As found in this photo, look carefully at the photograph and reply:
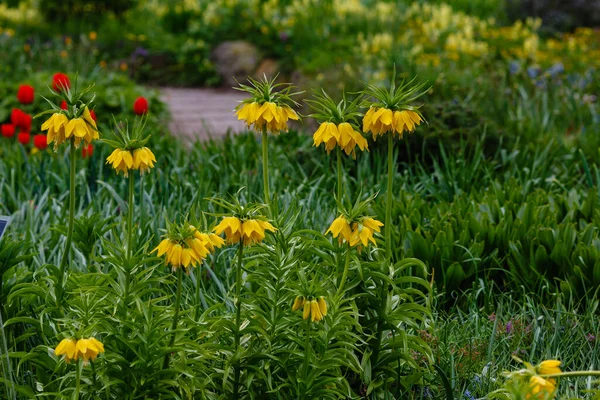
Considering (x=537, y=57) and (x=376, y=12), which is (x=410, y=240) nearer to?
(x=537, y=57)

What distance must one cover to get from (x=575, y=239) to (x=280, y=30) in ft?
22.6

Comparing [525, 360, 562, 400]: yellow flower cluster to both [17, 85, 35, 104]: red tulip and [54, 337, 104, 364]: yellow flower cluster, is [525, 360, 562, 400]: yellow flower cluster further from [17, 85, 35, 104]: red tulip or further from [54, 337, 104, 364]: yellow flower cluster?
[17, 85, 35, 104]: red tulip

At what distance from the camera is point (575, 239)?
146 inches

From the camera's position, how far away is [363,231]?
7.36 ft

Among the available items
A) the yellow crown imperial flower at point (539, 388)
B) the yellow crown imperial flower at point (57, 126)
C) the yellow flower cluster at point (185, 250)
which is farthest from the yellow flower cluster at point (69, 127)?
the yellow crown imperial flower at point (539, 388)

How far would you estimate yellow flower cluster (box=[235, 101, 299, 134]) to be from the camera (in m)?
2.37

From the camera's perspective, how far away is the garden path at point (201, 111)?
23.5 ft

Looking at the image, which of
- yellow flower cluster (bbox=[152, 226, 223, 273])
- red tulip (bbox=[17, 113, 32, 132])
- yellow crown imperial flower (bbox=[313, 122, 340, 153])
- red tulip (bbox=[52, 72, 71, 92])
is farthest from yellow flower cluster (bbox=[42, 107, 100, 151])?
red tulip (bbox=[17, 113, 32, 132])

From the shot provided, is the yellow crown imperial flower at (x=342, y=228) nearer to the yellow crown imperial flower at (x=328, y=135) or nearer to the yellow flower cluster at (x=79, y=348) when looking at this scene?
the yellow crown imperial flower at (x=328, y=135)

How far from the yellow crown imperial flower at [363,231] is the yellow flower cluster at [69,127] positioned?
811 millimetres

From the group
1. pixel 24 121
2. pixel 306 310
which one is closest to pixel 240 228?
pixel 306 310

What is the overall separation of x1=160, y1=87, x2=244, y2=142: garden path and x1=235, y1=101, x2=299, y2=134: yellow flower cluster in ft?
13.3

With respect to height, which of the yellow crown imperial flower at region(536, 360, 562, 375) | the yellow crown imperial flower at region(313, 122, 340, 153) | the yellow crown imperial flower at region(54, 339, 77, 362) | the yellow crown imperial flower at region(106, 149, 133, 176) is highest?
the yellow crown imperial flower at region(313, 122, 340, 153)

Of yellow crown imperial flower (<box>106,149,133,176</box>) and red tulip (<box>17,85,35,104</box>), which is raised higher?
yellow crown imperial flower (<box>106,149,133,176</box>)
